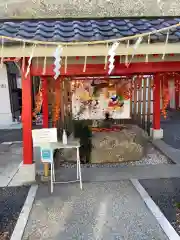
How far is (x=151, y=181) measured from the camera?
6207mm

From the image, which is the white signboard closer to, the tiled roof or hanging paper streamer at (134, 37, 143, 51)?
the tiled roof

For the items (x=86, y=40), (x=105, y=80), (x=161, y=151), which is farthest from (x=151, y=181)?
(x=105, y=80)

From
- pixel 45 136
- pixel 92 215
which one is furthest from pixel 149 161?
pixel 92 215

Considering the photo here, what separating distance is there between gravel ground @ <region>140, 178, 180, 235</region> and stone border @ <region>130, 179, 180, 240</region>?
0.29 ft

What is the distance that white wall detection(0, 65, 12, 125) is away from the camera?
13.8m

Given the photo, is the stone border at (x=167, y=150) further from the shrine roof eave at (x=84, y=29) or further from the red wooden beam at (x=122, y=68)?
the shrine roof eave at (x=84, y=29)

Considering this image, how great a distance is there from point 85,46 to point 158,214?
10.2 ft

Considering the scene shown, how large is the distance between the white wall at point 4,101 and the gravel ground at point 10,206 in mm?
8775

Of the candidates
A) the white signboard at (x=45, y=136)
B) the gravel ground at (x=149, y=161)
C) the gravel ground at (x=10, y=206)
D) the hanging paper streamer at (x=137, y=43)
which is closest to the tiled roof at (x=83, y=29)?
the hanging paper streamer at (x=137, y=43)

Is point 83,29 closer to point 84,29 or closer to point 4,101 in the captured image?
point 84,29

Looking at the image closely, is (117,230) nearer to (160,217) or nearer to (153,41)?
(160,217)

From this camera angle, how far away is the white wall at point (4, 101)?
45.4 ft

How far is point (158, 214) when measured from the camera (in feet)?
15.0

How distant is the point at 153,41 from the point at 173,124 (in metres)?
9.95
